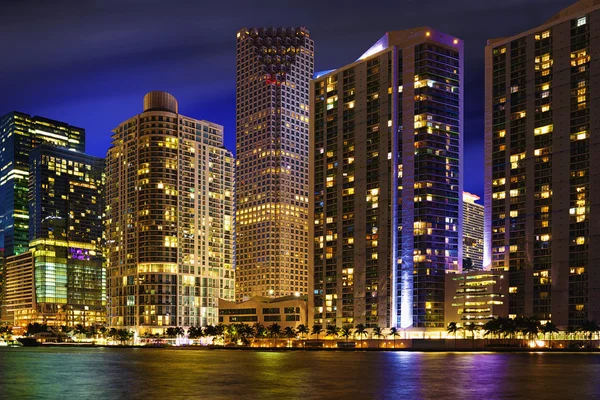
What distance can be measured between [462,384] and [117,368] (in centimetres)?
7516

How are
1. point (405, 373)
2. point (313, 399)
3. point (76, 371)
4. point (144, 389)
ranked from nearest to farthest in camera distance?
point (313, 399), point (144, 389), point (405, 373), point (76, 371)

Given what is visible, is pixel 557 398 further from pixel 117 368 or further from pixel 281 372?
pixel 117 368

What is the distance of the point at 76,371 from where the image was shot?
481 ft

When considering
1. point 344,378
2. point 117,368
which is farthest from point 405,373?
point 117,368

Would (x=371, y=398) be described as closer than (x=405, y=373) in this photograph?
Answer: Yes

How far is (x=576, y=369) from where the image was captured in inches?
5551

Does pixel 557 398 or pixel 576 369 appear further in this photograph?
pixel 576 369

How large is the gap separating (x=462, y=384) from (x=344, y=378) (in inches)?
772

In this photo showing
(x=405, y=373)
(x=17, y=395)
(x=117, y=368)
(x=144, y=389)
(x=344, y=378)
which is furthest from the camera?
(x=117, y=368)

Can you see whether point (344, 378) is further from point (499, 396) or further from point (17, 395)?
point (17, 395)

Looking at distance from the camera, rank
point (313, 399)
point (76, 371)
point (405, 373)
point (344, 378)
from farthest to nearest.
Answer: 1. point (76, 371)
2. point (405, 373)
3. point (344, 378)
4. point (313, 399)

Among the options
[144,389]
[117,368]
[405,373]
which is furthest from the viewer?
[117,368]

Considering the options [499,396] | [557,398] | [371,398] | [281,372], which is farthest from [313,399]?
[281,372]

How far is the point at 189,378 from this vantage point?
12488 cm
